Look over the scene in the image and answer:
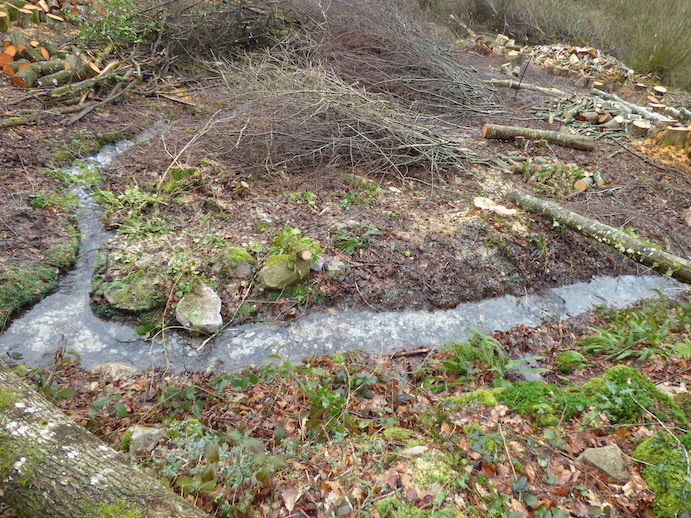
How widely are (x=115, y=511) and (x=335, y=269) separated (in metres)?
2.81

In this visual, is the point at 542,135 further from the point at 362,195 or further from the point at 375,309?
the point at 375,309

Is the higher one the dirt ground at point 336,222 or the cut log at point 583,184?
the cut log at point 583,184

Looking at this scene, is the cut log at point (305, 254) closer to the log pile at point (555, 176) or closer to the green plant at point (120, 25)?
the log pile at point (555, 176)

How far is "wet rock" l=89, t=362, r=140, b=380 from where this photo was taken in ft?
10.4

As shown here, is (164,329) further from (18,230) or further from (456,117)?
(456,117)

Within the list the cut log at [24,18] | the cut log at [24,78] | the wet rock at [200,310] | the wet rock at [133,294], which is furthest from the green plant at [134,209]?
the cut log at [24,18]

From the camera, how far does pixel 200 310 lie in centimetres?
364

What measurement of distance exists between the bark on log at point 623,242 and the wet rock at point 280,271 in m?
3.29

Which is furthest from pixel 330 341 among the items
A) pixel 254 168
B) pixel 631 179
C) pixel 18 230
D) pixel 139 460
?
pixel 631 179

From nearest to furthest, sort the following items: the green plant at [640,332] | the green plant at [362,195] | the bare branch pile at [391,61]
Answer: the green plant at [640,332] < the green plant at [362,195] < the bare branch pile at [391,61]

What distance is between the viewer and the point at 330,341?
3.79 m

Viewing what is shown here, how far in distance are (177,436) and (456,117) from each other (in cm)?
768

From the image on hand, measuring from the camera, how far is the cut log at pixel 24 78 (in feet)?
19.1

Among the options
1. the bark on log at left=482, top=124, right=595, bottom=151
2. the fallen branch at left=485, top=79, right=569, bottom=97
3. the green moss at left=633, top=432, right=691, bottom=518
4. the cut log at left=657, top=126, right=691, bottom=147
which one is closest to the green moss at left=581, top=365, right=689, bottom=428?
the green moss at left=633, top=432, right=691, bottom=518
